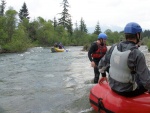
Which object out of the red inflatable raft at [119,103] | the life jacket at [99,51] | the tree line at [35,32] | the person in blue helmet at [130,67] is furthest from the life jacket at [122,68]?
the tree line at [35,32]

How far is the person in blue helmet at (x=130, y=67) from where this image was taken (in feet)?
11.8

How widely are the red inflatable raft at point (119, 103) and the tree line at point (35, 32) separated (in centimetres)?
3029

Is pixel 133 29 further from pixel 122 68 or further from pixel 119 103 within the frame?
pixel 119 103

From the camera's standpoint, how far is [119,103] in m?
3.89

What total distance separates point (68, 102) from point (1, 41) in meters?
35.2

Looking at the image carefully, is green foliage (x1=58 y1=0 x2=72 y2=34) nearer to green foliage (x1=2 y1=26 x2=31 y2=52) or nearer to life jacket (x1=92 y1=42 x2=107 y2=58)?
green foliage (x1=2 y1=26 x2=31 y2=52)

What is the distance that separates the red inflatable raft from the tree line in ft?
99.4

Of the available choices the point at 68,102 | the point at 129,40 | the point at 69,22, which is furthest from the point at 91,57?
the point at 69,22

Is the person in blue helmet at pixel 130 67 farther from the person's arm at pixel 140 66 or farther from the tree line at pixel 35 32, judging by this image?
the tree line at pixel 35 32

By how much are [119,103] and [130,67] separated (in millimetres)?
630

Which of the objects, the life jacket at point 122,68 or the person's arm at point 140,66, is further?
the life jacket at point 122,68

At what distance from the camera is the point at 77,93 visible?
23.5 feet

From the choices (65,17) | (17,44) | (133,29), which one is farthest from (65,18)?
(133,29)

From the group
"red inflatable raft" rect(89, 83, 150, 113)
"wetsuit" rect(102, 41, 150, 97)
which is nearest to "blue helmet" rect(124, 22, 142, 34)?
"wetsuit" rect(102, 41, 150, 97)
